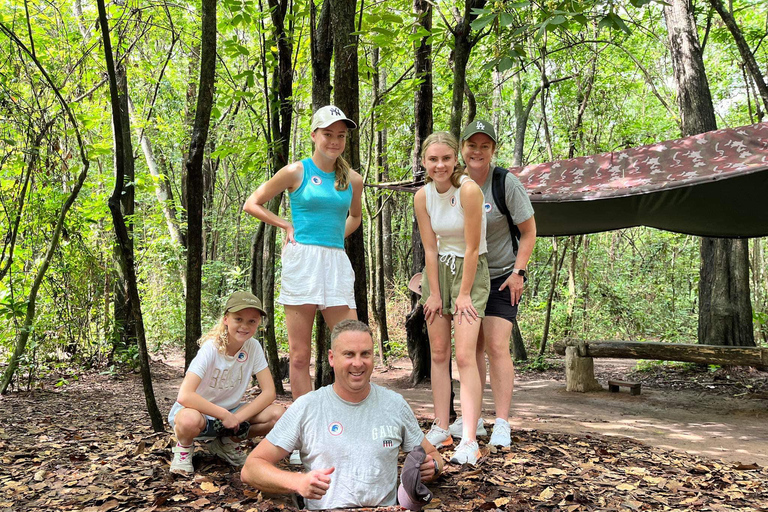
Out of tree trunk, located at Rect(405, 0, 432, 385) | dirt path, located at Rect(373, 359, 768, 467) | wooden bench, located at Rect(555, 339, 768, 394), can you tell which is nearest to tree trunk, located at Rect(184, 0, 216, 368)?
dirt path, located at Rect(373, 359, 768, 467)

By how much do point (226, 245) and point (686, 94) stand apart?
12.9 meters

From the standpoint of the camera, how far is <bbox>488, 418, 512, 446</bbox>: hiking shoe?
274 centimetres

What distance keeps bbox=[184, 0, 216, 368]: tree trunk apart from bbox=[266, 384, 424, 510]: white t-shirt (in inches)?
48.8

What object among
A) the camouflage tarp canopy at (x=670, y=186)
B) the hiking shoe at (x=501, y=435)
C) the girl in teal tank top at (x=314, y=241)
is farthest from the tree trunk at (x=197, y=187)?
the camouflage tarp canopy at (x=670, y=186)

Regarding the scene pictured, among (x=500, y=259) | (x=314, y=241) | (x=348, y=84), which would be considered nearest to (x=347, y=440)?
(x=314, y=241)

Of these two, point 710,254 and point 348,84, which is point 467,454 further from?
point 710,254

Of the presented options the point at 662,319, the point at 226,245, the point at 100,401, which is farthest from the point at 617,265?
the point at 100,401

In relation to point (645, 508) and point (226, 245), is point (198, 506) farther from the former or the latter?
point (226, 245)

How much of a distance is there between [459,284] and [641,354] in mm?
3545

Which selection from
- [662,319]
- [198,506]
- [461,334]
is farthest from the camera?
[662,319]

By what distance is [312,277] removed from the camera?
2557 millimetres

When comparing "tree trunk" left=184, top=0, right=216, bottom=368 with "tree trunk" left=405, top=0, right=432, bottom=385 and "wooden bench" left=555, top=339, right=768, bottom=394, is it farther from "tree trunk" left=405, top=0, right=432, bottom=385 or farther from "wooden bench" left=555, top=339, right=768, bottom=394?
"wooden bench" left=555, top=339, right=768, bottom=394

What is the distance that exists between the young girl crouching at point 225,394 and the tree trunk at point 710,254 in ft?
17.6

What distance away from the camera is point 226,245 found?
1656cm
